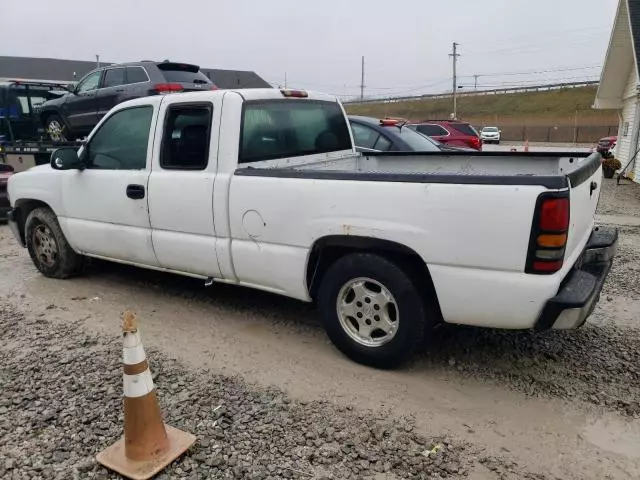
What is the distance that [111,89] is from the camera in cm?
1067

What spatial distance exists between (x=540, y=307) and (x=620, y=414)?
0.82 metres

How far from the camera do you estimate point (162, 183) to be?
4434 mm

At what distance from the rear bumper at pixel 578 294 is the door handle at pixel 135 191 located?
128 inches

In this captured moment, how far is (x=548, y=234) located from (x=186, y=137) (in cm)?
287

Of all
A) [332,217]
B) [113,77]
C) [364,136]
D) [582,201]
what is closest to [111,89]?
[113,77]

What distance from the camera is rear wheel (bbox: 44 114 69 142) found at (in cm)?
1185

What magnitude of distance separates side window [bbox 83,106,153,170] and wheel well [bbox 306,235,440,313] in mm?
1888

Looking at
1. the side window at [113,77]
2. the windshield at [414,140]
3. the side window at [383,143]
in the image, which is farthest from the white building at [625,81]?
the side window at [113,77]

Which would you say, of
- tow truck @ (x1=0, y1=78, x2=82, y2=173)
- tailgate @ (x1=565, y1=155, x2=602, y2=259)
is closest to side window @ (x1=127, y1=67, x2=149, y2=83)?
tow truck @ (x1=0, y1=78, x2=82, y2=173)

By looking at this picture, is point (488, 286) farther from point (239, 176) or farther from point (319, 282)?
point (239, 176)

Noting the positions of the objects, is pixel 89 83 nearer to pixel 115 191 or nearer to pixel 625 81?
pixel 115 191

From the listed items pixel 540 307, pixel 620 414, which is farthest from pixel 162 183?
pixel 620 414

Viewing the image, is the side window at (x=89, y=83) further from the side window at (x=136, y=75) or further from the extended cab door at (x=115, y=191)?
the extended cab door at (x=115, y=191)

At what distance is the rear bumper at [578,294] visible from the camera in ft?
9.86
